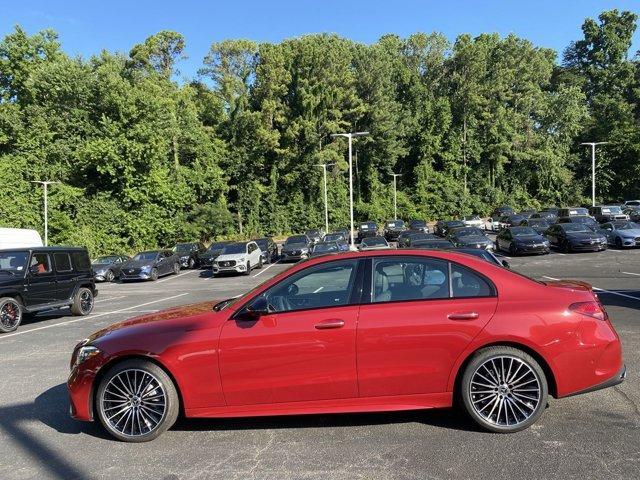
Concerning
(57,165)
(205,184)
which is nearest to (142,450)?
(57,165)

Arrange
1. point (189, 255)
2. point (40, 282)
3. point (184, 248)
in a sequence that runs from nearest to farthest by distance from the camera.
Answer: point (40, 282), point (189, 255), point (184, 248)

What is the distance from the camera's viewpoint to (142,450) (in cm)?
428

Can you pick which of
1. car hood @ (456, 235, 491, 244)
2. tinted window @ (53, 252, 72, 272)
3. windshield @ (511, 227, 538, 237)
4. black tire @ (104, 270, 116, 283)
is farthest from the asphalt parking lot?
black tire @ (104, 270, 116, 283)

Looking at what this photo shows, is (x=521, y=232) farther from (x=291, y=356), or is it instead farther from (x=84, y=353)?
(x=84, y=353)

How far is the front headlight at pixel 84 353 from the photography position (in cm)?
454

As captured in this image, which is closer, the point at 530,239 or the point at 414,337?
the point at 414,337

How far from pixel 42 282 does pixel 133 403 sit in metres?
9.24

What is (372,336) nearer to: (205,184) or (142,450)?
(142,450)

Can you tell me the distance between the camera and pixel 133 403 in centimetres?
448

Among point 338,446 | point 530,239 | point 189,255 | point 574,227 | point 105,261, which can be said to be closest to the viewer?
point 338,446

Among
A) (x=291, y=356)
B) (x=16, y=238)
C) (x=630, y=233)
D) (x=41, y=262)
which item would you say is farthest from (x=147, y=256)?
(x=291, y=356)

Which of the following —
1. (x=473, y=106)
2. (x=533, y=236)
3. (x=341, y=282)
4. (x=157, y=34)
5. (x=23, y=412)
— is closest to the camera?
(x=341, y=282)

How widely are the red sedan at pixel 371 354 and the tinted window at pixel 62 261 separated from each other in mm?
9394

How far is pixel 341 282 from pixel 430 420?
1485 millimetres
